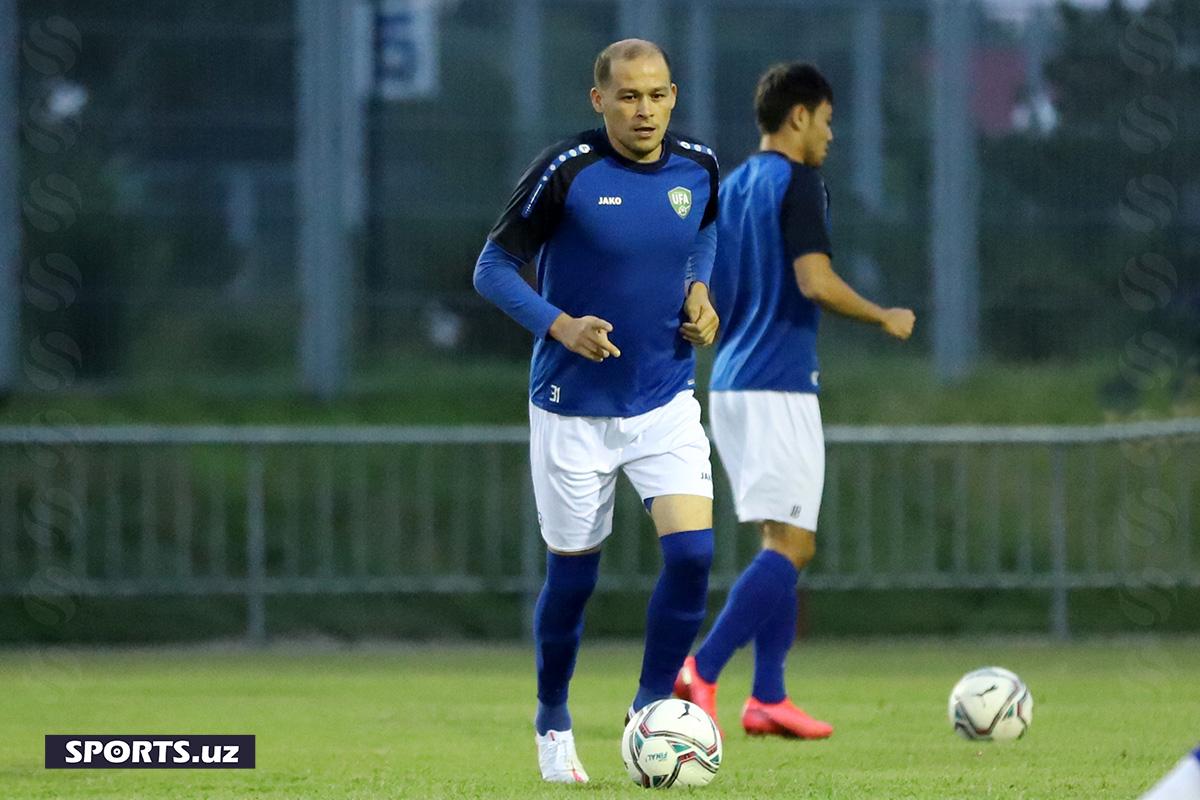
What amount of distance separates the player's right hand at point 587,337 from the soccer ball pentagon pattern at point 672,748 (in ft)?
3.05

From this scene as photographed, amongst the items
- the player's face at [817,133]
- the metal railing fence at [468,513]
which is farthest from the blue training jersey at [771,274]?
the metal railing fence at [468,513]

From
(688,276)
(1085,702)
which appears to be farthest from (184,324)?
(688,276)

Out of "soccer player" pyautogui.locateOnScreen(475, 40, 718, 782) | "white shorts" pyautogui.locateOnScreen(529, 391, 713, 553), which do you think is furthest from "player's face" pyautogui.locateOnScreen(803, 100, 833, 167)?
"white shorts" pyautogui.locateOnScreen(529, 391, 713, 553)

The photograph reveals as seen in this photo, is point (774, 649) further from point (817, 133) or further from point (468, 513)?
point (468, 513)

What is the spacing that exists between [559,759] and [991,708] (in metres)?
1.72

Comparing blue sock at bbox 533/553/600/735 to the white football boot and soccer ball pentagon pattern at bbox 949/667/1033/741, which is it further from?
soccer ball pentagon pattern at bbox 949/667/1033/741

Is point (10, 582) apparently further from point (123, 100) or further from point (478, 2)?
point (478, 2)

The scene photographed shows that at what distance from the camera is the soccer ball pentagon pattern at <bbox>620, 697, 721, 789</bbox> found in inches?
235

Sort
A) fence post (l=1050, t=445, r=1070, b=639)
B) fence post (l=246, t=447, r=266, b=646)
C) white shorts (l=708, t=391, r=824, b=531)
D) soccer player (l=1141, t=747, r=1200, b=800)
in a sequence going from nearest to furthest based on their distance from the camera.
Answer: soccer player (l=1141, t=747, r=1200, b=800) → white shorts (l=708, t=391, r=824, b=531) → fence post (l=246, t=447, r=266, b=646) → fence post (l=1050, t=445, r=1070, b=639)

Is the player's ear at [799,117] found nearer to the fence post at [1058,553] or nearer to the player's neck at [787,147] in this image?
the player's neck at [787,147]

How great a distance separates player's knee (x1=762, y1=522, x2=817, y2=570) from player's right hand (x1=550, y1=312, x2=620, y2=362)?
188 cm

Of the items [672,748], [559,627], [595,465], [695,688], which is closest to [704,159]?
[595,465]

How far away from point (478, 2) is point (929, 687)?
6501 millimetres

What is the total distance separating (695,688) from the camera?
7.59 meters
